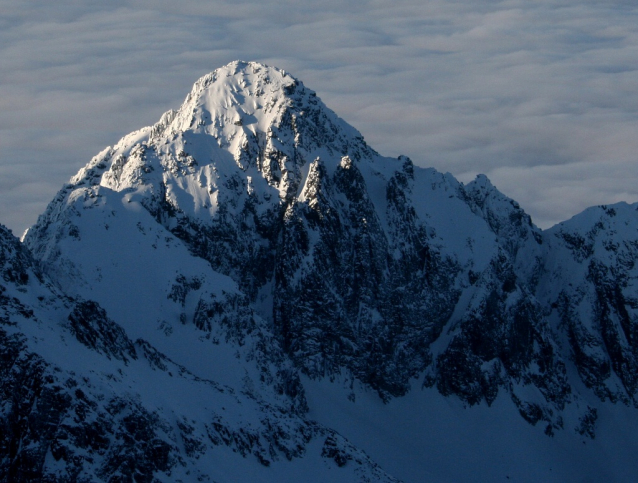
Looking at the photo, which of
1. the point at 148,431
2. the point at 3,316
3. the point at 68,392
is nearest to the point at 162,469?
the point at 148,431

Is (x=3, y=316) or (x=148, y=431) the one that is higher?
(x=3, y=316)

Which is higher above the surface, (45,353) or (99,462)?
(45,353)

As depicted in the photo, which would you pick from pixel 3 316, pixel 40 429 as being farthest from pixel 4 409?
pixel 3 316

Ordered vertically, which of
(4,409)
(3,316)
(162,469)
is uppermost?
(3,316)

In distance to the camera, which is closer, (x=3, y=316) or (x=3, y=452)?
(x=3, y=452)

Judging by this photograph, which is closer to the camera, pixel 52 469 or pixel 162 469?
pixel 52 469

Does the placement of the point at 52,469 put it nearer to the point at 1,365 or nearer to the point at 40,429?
the point at 40,429

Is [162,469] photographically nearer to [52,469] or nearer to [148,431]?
[148,431]
